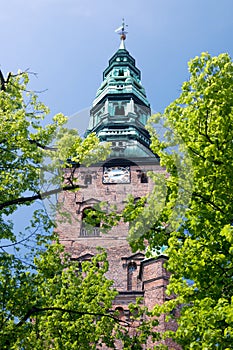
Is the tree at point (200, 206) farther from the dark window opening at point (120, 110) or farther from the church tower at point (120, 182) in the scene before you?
the dark window opening at point (120, 110)

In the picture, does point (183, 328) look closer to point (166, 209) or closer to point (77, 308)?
point (166, 209)

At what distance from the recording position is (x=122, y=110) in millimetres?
34250

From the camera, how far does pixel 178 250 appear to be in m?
8.49

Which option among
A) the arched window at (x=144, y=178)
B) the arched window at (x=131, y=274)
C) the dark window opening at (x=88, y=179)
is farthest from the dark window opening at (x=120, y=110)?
the arched window at (x=131, y=274)

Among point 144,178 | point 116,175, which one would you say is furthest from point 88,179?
point 144,178

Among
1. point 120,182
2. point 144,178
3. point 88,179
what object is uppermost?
point 88,179

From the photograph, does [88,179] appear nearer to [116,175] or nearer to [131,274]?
[116,175]

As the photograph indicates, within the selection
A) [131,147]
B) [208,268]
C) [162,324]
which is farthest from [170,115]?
[131,147]

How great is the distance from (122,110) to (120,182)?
27.8ft

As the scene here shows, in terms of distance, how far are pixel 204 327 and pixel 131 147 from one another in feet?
75.6

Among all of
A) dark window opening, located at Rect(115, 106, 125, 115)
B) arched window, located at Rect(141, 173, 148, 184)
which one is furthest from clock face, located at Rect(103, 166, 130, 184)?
dark window opening, located at Rect(115, 106, 125, 115)

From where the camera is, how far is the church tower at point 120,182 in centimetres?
1991

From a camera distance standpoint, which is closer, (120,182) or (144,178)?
(120,182)

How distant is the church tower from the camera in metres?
19.9
